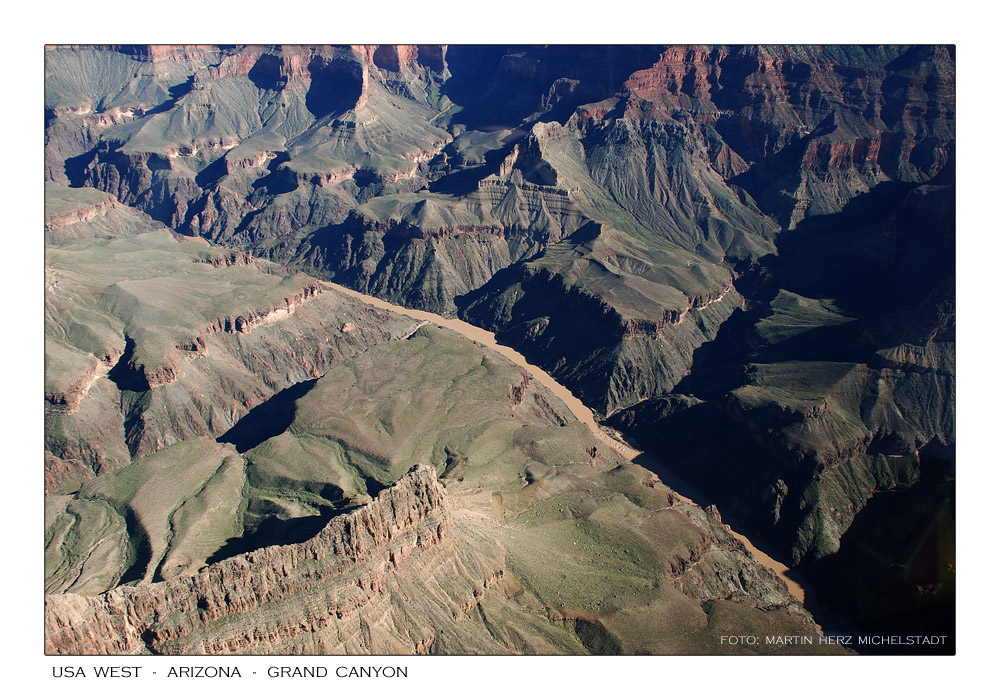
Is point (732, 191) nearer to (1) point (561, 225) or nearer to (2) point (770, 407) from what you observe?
(1) point (561, 225)

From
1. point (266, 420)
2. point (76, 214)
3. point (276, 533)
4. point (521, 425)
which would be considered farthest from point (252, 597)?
point (76, 214)

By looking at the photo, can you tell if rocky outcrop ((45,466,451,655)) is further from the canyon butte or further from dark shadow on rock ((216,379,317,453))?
dark shadow on rock ((216,379,317,453))

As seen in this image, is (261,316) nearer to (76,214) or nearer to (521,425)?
(521,425)

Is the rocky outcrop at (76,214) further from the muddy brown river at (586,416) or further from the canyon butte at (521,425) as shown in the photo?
the muddy brown river at (586,416)

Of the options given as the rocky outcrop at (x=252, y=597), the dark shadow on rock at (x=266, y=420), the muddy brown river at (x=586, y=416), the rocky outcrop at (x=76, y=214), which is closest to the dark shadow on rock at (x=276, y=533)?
the rocky outcrop at (x=252, y=597)

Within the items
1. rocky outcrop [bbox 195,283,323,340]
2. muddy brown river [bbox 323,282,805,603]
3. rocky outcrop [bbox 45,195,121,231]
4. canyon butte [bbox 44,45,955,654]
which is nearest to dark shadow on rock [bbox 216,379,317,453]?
canyon butte [bbox 44,45,955,654]

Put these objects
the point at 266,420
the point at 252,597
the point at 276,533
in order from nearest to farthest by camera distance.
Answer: the point at 252,597
the point at 276,533
the point at 266,420

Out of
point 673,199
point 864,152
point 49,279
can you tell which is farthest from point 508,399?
point 864,152
